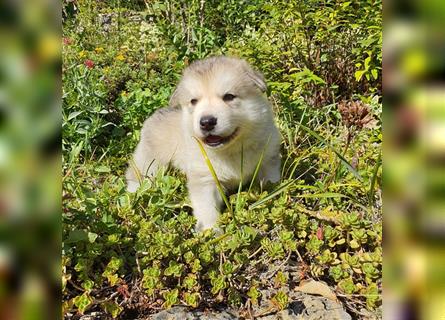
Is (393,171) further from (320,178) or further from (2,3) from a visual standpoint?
(320,178)

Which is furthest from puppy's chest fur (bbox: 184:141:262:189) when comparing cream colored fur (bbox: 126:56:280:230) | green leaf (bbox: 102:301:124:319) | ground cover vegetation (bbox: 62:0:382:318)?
green leaf (bbox: 102:301:124:319)

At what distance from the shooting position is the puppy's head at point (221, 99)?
9.63ft

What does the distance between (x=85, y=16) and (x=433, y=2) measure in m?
7.78

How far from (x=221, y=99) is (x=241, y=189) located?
2.18ft

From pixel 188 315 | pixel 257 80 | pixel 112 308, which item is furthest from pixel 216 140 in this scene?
pixel 112 308

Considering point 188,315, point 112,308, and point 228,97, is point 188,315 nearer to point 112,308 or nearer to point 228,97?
point 112,308

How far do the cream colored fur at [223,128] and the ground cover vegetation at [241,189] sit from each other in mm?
150

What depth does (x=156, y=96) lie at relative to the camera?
4828 millimetres

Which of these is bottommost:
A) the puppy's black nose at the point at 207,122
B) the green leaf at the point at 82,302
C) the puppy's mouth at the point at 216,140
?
the green leaf at the point at 82,302

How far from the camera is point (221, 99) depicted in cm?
308

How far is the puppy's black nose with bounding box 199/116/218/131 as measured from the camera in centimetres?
288

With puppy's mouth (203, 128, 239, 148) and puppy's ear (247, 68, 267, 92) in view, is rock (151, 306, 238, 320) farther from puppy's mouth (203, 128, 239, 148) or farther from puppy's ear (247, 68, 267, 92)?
puppy's ear (247, 68, 267, 92)

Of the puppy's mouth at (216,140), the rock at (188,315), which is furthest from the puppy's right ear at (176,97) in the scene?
the rock at (188,315)

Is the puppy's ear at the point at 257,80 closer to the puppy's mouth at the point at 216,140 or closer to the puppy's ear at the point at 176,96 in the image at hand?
the puppy's mouth at the point at 216,140
